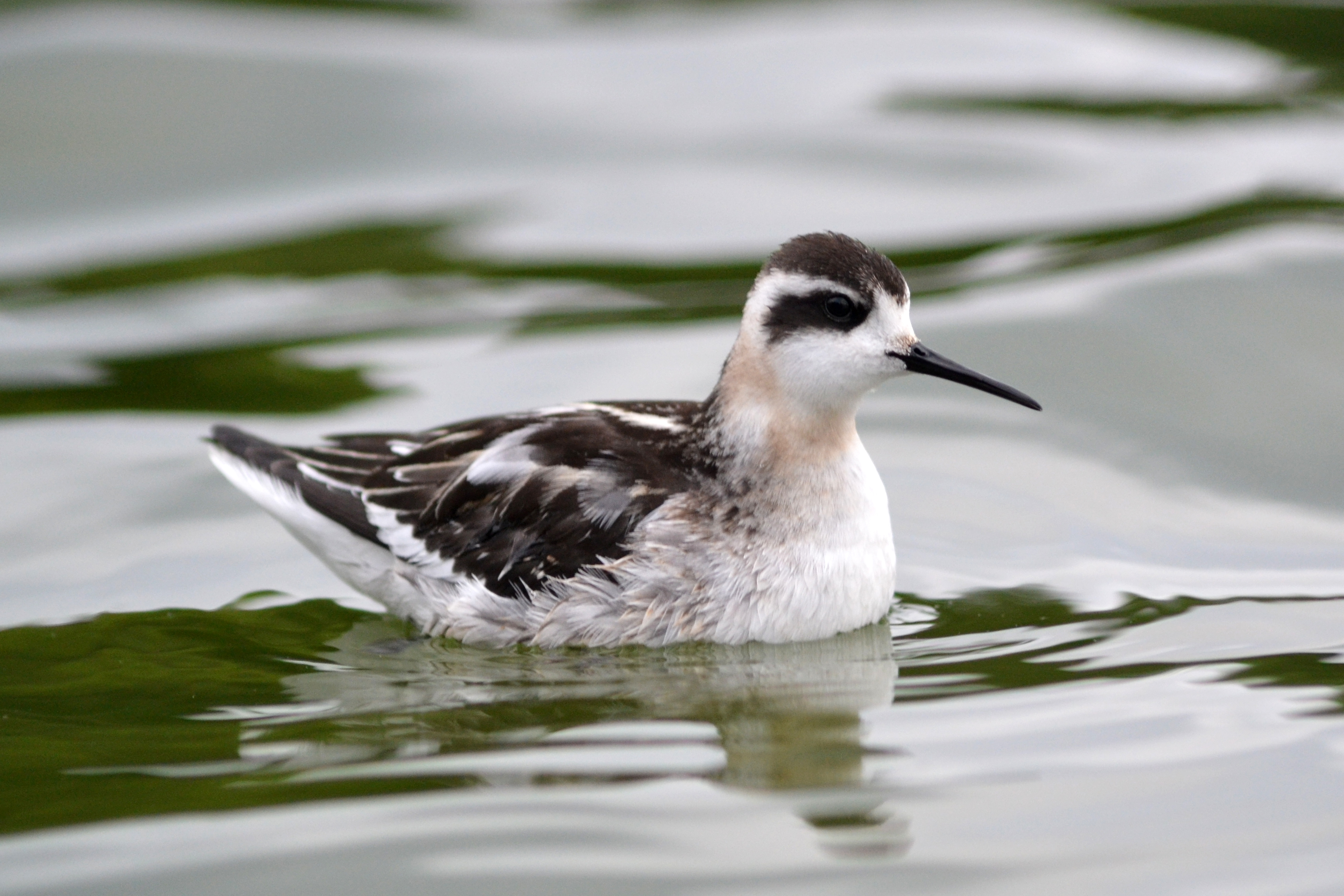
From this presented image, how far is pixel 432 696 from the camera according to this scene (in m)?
5.62

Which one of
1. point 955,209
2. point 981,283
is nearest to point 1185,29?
point 955,209

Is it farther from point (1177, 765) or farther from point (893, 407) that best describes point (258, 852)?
point (893, 407)

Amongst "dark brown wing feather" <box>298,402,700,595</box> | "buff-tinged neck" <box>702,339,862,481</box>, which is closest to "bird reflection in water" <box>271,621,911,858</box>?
"dark brown wing feather" <box>298,402,700,595</box>

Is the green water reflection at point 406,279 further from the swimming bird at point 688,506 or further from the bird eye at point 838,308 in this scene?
the bird eye at point 838,308

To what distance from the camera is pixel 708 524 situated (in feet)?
20.3

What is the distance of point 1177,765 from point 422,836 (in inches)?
81.7

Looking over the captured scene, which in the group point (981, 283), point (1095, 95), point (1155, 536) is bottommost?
point (1155, 536)

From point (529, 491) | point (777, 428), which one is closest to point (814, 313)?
point (777, 428)

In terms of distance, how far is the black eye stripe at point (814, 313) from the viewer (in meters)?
6.03

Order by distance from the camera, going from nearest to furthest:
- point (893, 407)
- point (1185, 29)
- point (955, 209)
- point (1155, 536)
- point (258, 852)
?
point (258, 852) → point (1155, 536) → point (893, 407) → point (955, 209) → point (1185, 29)

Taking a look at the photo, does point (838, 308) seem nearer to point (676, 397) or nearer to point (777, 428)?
point (777, 428)

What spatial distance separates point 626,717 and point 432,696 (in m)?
0.69

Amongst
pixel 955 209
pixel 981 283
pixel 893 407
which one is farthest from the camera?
pixel 955 209

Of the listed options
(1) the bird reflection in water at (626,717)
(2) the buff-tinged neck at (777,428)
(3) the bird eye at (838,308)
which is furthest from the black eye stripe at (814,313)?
(1) the bird reflection in water at (626,717)
